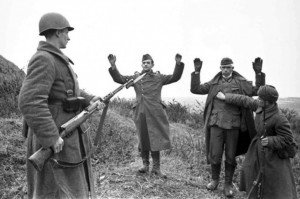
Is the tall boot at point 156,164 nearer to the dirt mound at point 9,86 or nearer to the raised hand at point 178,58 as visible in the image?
the raised hand at point 178,58

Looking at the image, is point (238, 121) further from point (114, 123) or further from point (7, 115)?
point (7, 115)

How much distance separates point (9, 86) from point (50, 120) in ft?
24.3

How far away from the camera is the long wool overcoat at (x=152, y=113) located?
662 cm

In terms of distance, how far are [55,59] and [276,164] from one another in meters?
3.73

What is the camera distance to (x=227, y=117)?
6.40 meters

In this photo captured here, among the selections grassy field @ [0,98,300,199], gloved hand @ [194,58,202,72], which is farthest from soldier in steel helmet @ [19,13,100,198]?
gloved hand @ [194,58,202,72]

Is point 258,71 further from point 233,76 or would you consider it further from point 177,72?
point 177,72

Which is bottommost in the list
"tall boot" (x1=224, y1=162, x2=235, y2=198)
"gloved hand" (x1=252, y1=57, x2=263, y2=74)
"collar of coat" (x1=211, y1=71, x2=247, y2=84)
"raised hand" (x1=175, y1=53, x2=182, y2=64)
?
"tall boot" (x1=224, y1=162, x2=235, y2=198)

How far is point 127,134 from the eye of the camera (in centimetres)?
1026

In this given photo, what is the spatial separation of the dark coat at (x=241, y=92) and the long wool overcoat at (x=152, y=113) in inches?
20.3

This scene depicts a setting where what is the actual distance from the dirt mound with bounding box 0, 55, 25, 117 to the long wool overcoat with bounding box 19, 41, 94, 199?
19.4ft

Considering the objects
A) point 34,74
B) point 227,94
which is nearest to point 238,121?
point 227,94

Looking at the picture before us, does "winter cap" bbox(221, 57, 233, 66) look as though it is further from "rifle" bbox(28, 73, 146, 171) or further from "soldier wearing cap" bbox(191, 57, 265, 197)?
"rifle" bbox(28, 73, 146, 171)

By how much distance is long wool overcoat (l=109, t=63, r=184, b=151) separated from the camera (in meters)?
6.62
